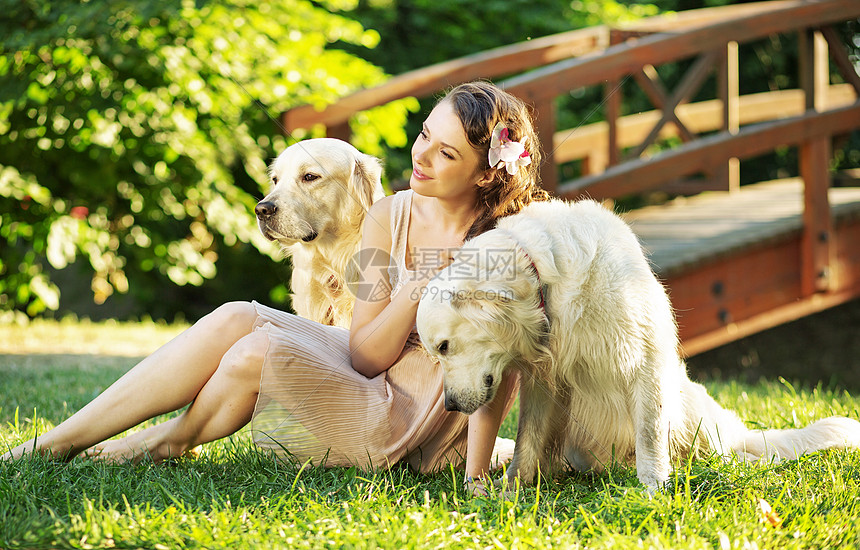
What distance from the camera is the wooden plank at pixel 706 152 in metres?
5.04

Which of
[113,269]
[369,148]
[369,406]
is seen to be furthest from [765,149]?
[113,269]

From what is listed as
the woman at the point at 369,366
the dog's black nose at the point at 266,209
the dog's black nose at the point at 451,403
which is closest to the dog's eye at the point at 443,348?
the dog's black nose at the point at 451,403

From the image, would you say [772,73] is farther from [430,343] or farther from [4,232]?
[430,343]

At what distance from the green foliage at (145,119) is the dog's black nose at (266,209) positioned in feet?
8.50

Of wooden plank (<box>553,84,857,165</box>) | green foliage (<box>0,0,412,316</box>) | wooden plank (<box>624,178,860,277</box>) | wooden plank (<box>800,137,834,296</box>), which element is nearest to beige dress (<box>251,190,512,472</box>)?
wooden plank (<box>624,178,860,277</box>)

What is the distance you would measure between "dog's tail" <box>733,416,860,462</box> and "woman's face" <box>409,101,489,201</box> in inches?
51.0

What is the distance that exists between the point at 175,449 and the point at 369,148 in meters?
4.43

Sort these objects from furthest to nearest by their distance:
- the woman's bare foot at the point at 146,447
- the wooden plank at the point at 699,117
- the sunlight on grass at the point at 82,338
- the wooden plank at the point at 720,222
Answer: the wooden plank at the point at 699,117
the sunlight on grass at the point at 82,338
the wooden plank at the point at 720,222
the woman's bare foot at the point at 146,447

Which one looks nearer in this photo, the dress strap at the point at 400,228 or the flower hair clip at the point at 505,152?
the flower hair clip at the point at 505,152

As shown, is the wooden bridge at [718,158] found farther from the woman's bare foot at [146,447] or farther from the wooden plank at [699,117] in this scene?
the woman's bare foot at [146,447]

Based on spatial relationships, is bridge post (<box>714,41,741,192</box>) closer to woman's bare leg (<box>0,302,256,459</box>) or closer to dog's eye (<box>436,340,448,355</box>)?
dog's eye (<box>436,340,448,355</box>)

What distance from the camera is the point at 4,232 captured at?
6.12 metres

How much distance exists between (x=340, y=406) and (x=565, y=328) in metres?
0.77

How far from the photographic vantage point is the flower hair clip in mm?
2330
